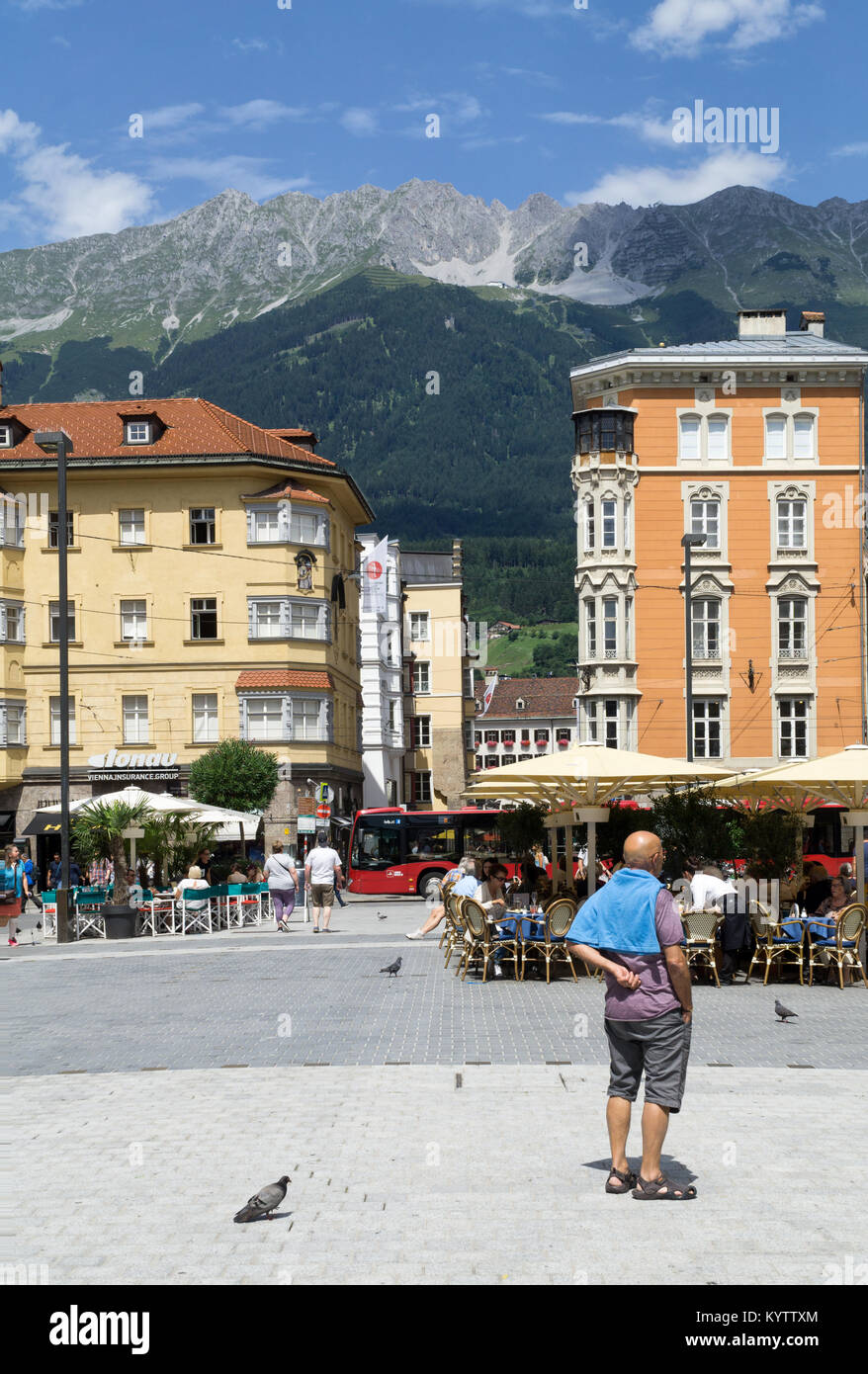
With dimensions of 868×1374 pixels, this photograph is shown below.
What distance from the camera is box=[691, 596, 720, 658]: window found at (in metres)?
61.5

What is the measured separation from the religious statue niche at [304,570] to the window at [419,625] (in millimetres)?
45571

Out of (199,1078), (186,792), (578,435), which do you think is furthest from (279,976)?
(578,435)

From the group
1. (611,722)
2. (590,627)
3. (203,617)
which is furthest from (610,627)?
(203,617)

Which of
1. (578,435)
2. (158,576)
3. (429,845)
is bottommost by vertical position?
(429,845)

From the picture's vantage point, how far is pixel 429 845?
49438 millimetres

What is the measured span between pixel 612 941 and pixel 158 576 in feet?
175

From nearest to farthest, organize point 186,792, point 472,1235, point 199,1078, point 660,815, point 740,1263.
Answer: point 740,1263 < point 472,1235 < point 199,1078 < point 660,815 < point 186,792

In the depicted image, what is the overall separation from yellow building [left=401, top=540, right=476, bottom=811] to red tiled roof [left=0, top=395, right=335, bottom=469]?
39565mm

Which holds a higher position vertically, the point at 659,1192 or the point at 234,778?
the point at 234,778

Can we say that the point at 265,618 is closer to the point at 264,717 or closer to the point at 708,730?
the point at 264,717

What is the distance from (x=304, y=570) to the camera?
197 feet

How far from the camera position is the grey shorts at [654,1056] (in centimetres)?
821

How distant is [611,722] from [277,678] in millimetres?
13214

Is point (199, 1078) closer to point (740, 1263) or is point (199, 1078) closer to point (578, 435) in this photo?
point (740, 1263)
